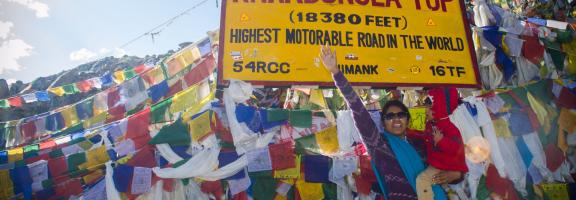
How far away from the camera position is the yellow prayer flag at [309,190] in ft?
15.0

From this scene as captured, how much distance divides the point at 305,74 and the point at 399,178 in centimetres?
215

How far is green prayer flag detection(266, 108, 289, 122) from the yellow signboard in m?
0.57

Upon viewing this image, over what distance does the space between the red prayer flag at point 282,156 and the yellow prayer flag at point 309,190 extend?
29 cm

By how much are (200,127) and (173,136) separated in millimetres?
360

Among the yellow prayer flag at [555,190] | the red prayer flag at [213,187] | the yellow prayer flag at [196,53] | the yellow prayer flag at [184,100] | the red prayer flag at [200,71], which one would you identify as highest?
the yellow prayer flag at [196,53]

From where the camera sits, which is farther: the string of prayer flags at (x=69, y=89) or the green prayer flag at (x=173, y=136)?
the string of prayer flags at (x=69, y=89)

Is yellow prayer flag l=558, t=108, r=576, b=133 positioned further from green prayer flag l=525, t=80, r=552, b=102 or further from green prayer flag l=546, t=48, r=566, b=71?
green prayer flag l=546, t=48, r=566, b=71

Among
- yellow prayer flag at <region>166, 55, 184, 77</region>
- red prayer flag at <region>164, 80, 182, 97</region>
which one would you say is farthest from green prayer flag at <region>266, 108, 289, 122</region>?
red prayer flag at <region>164, 80, 182, 97</region>

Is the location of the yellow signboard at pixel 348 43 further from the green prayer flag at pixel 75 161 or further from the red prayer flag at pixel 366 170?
the green prayer flag at pixel 75 161

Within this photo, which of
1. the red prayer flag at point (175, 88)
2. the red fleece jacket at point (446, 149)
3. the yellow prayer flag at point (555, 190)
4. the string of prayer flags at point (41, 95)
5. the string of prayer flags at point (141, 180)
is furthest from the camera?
A: the string of prayer flags at point (41, 95)

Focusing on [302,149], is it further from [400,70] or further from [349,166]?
[400,70]

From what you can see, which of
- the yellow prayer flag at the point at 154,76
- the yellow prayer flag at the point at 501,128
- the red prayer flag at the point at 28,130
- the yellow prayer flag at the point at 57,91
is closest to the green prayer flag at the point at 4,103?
the yellow prayer flag at the point at 57,91

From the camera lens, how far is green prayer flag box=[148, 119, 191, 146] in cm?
428

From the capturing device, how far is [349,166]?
448cm
